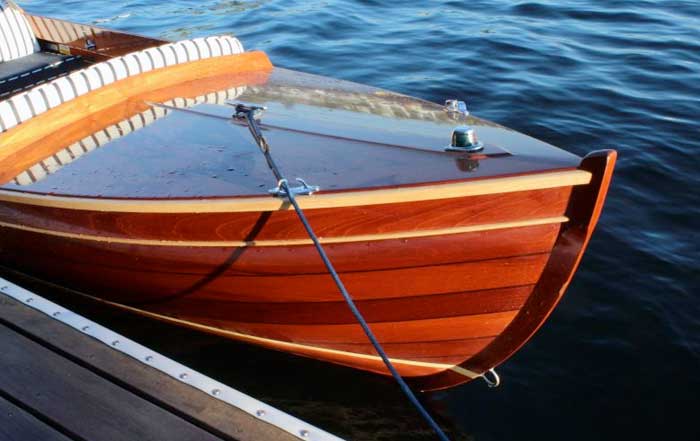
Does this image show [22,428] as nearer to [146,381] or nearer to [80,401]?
[80,401]

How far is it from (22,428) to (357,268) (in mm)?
1521

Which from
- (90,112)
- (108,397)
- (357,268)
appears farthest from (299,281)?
(90,112)

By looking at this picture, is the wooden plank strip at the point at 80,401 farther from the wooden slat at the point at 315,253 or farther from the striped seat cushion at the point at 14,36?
the striped seat cushion at the point at 14,36

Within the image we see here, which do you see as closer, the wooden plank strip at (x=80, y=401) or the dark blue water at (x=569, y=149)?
the wooden plank strip at (x=80, y=401)

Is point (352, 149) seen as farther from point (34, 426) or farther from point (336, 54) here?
point (336, 54)

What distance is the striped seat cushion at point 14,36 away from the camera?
19.4 feet

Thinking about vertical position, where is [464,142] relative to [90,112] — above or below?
above

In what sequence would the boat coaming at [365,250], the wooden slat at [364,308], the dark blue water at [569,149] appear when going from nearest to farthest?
the boat coaming at [365,250] → the wooden slat at [364,308] → the dark blue water at [569,149]

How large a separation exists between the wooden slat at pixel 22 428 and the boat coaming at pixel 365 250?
1.01m

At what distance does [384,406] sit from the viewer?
12.1 feet

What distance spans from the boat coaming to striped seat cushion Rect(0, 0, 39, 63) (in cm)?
262

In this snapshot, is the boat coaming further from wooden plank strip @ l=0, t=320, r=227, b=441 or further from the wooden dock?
wooden plank strip @ l=0, t=320, r=227, b=441

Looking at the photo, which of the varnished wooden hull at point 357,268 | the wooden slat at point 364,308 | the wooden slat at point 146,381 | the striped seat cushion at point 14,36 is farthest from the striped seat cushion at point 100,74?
the striped seat cushion at point 14,36

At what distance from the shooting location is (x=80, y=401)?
2.60 meters
